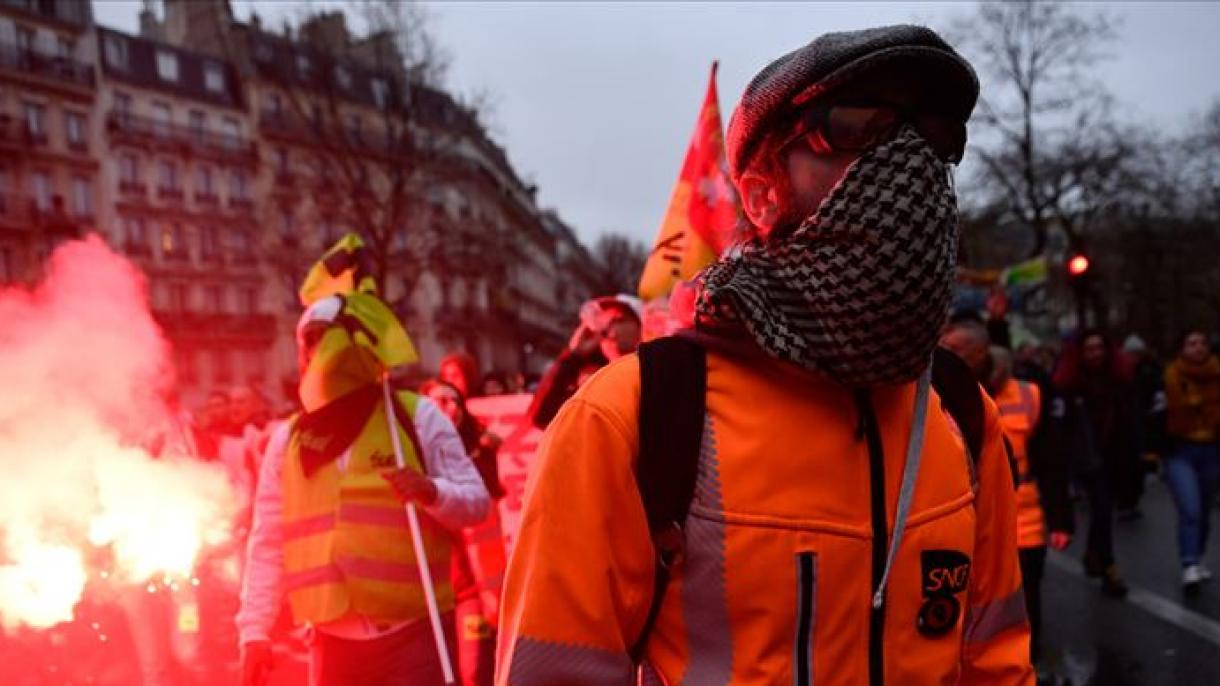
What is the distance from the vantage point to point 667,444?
4.75ft

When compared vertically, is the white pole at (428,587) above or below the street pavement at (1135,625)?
above

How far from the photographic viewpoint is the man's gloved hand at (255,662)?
357cm

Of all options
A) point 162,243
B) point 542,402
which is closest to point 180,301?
point 162,243

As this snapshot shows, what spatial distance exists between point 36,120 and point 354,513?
4857 centimetres

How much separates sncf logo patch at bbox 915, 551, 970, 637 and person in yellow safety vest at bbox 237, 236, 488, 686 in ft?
7.93

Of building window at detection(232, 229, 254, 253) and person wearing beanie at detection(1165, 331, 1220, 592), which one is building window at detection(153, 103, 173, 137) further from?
person wearing beanie at detection(1165, 331, 1220, 592)

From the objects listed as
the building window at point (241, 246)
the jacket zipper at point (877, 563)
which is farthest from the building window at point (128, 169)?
the jacket zipper at point (877, 563)

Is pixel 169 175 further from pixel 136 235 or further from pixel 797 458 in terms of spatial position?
pixel 797 458

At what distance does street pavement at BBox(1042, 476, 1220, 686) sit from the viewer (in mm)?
Answer: 5906

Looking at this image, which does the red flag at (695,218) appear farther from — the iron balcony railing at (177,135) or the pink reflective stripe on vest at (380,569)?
the iron balcony railing at (177,135)

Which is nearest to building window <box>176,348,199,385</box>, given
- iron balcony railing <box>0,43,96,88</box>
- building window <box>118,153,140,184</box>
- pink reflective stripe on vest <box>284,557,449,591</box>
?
building window <box>118,153,140,184</box>

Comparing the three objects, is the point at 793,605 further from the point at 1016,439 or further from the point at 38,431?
the point at 1016,439

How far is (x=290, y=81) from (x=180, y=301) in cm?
2891

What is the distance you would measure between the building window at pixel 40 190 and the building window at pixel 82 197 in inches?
51.1
